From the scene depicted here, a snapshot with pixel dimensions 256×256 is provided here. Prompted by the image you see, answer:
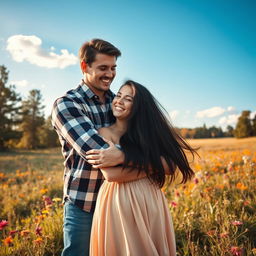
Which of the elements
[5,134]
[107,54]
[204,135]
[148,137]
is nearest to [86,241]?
[148,137]

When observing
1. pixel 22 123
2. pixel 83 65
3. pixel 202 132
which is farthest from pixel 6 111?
pixel 202 132

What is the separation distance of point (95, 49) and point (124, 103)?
71cm

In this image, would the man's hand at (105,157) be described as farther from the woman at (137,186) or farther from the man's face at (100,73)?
the man's face at (100,73)

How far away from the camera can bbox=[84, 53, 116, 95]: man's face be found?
2.35 meters

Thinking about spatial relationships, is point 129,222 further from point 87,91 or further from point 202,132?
point 202,132

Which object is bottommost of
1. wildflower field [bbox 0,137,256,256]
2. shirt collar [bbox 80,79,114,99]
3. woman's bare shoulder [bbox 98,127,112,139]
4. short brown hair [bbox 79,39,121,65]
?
wildflower field [bbox 0,137,256,256]

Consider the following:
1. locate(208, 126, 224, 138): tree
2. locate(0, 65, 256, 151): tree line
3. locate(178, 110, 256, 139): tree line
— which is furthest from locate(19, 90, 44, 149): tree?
locate(208, 126, 224, 138): tree

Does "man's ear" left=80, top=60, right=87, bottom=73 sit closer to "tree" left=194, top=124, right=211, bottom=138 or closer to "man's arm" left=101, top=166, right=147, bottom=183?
"man's arm" left=101, top=166, right=147, bottom=183

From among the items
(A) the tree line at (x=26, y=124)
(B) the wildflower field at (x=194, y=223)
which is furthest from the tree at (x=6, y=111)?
(B) the wildflower field at (x=194, y=223)

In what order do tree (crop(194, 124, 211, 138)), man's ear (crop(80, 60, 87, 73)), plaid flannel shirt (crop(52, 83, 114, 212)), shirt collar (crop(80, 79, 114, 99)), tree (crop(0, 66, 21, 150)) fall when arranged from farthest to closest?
tree (crop(194, 124, 211, 138)), tree (crop(0, 66, 21, 150)), man's ear (crop(80, 60, 87, 73)), shirt collar (crop(80, 79, 114, 99)), plaid flannel shirt (crop(52, 83, 114, 212))

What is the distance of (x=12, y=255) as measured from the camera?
103 inches

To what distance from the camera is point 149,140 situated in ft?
6.72

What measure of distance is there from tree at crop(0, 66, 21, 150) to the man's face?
2947 cm

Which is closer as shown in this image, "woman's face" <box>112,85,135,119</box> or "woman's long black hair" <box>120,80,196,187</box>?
"woman's long black hair" <box>120,80,196,187</box>
